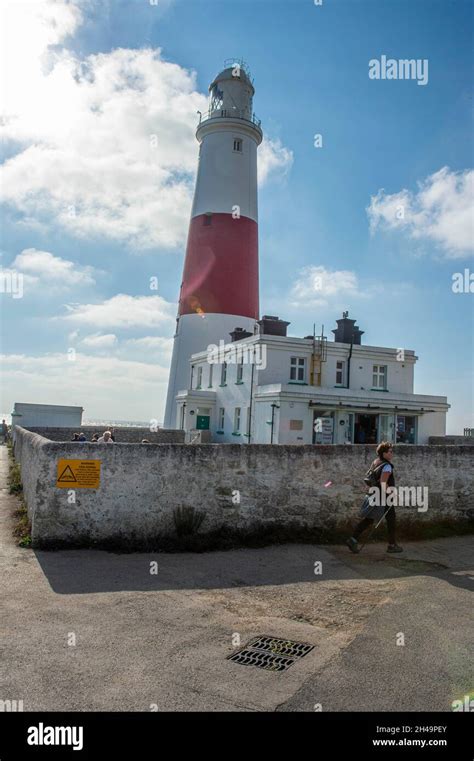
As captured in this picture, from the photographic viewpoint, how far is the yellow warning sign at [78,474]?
948 centimetres

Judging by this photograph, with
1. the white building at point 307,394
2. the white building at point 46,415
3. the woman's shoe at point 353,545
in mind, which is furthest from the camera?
the white building at point 46,415

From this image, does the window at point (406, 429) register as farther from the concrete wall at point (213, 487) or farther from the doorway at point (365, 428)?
the concrete wall at point (213, 487)

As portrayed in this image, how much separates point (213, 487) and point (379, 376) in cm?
2574

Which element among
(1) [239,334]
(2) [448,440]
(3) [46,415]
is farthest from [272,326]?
(3) [46,415]

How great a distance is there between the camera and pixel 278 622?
21.4 ft

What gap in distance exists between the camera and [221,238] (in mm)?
35031

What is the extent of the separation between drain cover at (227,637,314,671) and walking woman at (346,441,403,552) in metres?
3.85

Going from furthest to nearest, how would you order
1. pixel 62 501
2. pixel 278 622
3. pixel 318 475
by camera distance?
pixel 318 475 → pixel 62 501 → pixel 278 622

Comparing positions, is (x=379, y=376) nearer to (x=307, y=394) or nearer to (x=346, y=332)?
(x=346, y=332)

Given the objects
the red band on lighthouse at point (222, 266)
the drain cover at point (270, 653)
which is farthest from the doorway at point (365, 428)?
the drain cover at point (270, 653)

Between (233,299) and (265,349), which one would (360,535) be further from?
(233,299)

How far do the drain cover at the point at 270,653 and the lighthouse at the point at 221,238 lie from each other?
1168 inches
